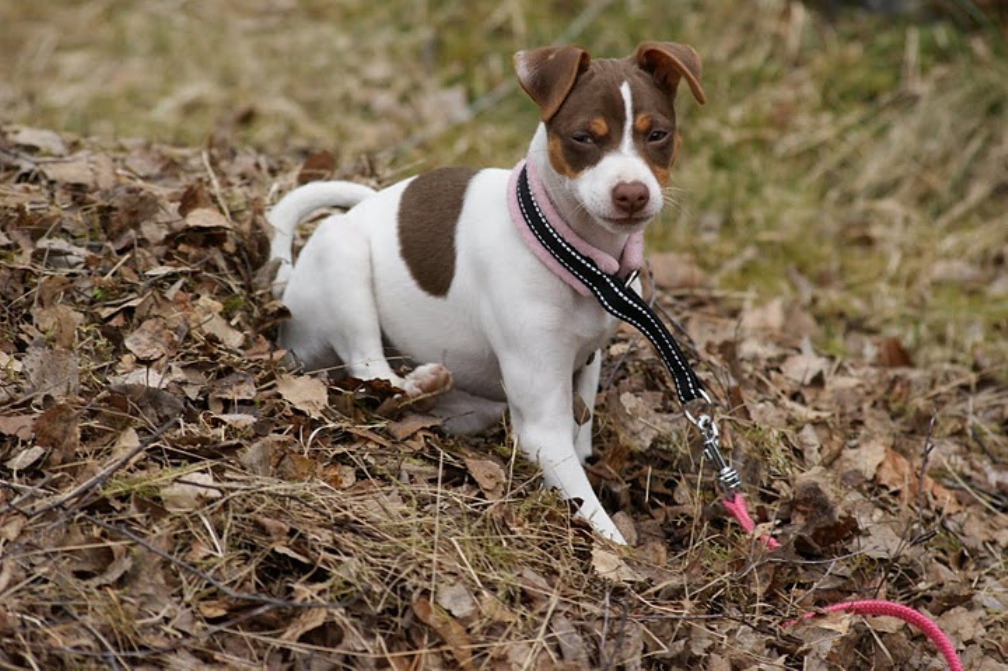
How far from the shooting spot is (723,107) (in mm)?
7316

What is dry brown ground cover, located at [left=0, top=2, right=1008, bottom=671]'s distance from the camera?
2920mm

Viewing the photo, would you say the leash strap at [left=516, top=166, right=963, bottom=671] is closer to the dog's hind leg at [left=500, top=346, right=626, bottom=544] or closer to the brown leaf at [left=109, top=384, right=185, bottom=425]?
the dog's hind leg at [left=500, top=346, right=626, bottom=544]

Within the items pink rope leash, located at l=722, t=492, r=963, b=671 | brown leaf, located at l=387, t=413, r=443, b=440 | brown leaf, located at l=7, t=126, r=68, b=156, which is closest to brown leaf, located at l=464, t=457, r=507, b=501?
brown leaf, located at l=387, t=413, r=443, b=440

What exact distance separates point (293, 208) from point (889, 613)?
87.6 inches

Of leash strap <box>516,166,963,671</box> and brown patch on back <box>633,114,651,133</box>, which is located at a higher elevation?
brown patch on back <box>633,114,651,133</box>

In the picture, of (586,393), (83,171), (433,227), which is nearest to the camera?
(433,227)

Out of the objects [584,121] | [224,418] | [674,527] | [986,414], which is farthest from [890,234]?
[224,418]

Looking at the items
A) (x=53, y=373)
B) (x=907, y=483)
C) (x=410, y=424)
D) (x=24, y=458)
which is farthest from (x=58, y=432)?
(x=907, y=483)

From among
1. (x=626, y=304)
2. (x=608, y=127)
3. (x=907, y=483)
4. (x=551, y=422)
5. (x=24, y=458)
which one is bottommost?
(x=907, y=483)

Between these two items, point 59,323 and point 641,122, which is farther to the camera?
point 59,323

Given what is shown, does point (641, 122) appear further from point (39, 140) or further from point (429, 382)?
point (39, 140)

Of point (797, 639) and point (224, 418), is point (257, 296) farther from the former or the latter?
point (797, 639)

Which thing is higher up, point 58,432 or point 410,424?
point 58,432

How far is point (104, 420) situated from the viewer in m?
3.24
